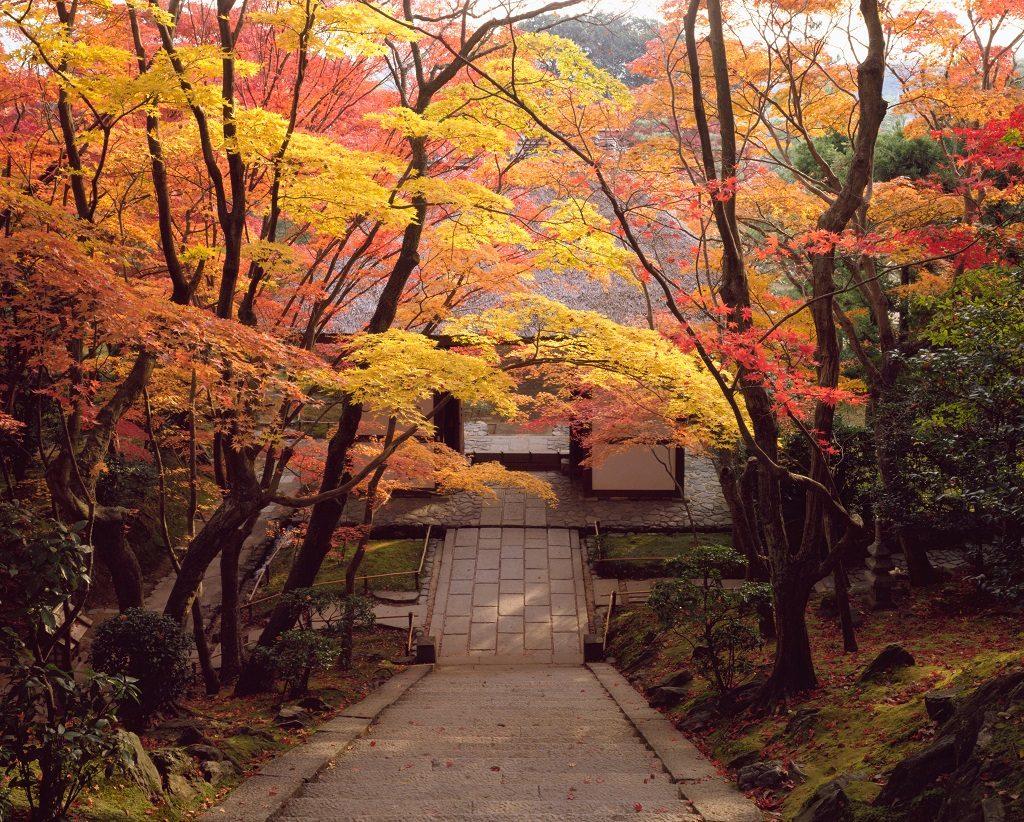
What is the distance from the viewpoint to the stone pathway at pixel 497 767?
5.16m

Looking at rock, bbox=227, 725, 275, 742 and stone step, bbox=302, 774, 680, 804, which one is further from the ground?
stone step, bbox=302, 774, 680, 804

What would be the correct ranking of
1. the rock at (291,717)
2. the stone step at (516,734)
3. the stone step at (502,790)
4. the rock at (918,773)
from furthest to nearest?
the rock at (291,717) → the stone step at (516,734) → the stone step at (502,790) → the rock at (918,773)

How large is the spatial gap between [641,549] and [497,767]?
9.85 m

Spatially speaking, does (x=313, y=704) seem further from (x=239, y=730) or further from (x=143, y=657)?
(x=143, y=657)

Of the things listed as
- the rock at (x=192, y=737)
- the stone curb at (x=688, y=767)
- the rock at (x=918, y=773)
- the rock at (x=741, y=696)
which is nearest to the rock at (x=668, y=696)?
the stone curb at (x=688, y=767)

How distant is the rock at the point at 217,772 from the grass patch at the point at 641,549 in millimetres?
9480

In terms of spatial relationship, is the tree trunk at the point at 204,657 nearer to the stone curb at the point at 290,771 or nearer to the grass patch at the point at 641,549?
the stone curb at the point at 290,771

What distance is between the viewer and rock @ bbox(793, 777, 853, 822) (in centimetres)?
457

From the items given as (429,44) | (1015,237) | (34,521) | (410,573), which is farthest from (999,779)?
(410,573)

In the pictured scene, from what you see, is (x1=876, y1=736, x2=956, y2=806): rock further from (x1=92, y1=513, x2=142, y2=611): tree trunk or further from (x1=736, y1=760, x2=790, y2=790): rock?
(x1=92, y1=513, x2=142, y2=611): tree trunk

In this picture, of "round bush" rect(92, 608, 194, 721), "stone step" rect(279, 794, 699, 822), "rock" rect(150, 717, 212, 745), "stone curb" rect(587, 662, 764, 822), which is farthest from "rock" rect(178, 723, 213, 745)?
"stone curb" rect(587, 662, 764, 822)

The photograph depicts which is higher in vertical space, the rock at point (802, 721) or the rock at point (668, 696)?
the rock at point (802, 721)

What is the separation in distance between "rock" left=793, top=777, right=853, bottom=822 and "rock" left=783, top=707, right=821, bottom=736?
1597mm

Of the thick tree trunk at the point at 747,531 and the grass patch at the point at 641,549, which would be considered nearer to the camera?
the thick tree trunk at the point at 747,531
